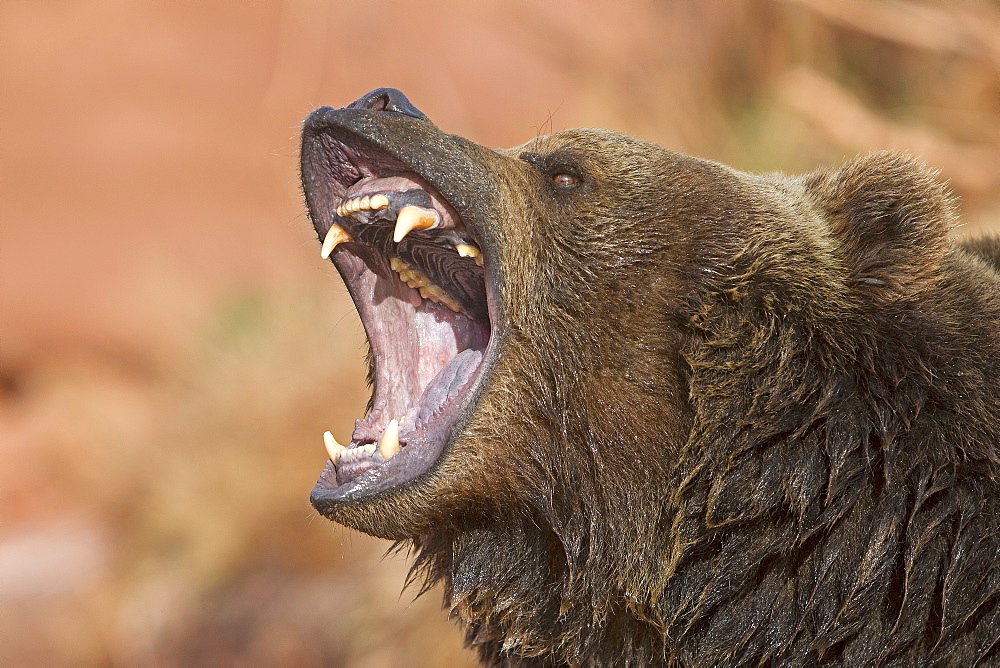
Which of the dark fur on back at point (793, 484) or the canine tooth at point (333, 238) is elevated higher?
the canine tooth at point (333, 238)

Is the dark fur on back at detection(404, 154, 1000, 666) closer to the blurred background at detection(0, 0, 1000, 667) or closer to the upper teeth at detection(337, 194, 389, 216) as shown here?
the upper teeth at detection(337, 194, 389, 216)

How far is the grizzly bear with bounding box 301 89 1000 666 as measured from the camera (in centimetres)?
243

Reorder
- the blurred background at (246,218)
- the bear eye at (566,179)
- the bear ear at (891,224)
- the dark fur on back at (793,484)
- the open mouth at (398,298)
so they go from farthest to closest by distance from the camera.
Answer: the blurred background at (246,218) → the bear eye at (566,179) → the open mouth at (398,298) → the bear ear at (891,224) → the dark fur on back at (793,484)

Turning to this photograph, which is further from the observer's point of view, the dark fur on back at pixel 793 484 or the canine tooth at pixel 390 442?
the canine tooth at pixel 390 442

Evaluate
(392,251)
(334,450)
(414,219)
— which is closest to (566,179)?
(414,219)

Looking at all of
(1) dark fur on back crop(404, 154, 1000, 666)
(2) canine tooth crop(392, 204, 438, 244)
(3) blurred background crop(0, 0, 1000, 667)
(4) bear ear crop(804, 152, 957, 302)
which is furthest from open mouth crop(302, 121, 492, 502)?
(4) bear ear crop(804, 152, 957, 302)

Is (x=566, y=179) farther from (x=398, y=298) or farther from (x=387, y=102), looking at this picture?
(x=398, y=298)

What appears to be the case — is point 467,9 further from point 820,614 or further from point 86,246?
point 820,614

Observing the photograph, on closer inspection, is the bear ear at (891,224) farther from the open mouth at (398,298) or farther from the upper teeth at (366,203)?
the upper teeth at (366,203)

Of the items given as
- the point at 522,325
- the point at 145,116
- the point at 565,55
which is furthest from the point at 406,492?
the point at 145,116

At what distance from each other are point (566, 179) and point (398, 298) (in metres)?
0.65

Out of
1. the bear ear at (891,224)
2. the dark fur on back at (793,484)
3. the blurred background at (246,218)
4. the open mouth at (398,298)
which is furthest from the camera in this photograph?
the blurred background at (246,218)

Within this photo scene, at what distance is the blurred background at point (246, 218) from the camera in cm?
596

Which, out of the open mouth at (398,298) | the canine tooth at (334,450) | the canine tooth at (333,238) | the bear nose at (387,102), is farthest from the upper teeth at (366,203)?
the canine tooth at (334,450)
